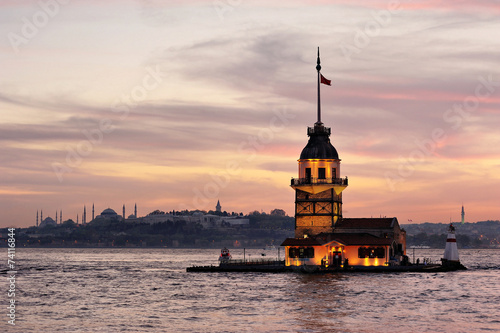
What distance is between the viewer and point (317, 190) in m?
109

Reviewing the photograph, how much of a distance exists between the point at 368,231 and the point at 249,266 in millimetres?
17208

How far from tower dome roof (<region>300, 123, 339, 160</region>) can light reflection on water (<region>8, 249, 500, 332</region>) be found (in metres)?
16.5

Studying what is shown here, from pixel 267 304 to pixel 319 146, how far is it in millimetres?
41636

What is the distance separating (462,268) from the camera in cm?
12275

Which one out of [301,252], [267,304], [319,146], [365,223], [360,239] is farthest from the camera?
[319,146]

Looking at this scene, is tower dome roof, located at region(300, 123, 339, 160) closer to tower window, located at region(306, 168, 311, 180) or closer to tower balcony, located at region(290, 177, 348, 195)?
tower window, located at region(306, 168, 311, 180)

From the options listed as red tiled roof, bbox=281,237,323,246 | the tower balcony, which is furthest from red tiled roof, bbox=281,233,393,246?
the tower balcony

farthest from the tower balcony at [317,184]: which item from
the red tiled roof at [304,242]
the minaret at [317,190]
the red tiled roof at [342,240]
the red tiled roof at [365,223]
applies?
the red tiled roof at [304,242]

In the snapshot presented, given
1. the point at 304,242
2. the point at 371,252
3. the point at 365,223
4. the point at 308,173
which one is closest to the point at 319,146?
the point at 308,173

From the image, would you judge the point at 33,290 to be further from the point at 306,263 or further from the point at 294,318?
the point at 294,318

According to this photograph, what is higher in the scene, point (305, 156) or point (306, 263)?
point (305, 156)

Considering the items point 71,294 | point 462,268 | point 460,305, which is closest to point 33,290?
point 71,294

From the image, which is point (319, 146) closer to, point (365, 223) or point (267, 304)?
point (365, 223)

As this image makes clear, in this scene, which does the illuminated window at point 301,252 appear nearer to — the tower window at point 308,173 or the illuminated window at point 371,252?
the illuminated window at point 371,252
